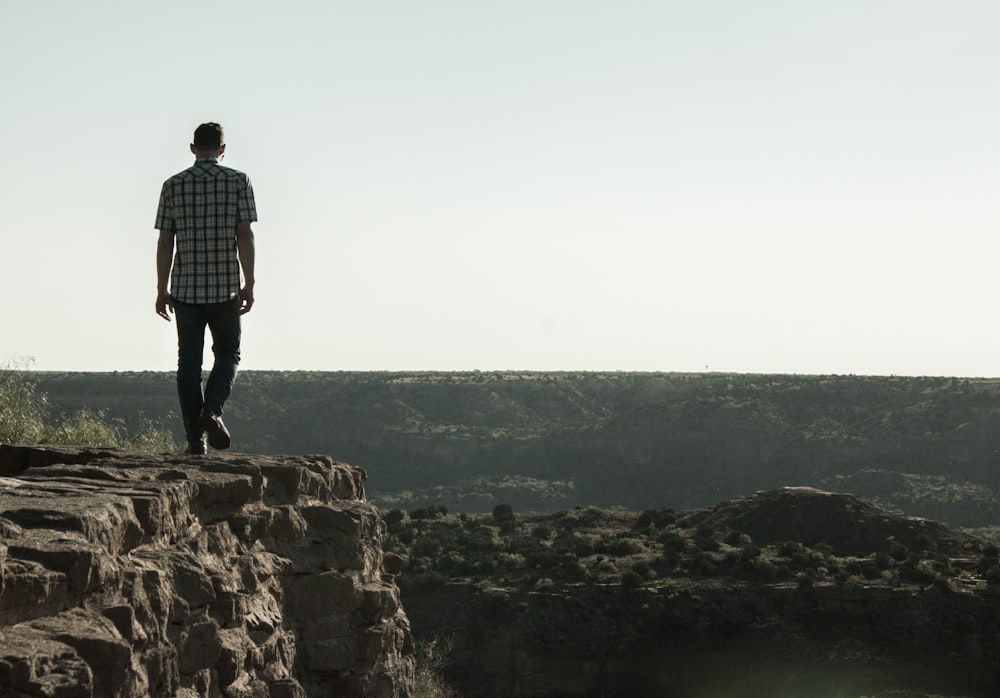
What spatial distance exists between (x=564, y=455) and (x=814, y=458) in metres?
11.3

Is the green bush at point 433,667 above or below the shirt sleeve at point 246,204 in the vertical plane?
below

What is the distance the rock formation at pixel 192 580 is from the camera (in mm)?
3580

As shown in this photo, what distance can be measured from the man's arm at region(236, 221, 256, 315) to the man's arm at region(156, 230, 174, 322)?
0.36m

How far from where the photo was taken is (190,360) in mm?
6941

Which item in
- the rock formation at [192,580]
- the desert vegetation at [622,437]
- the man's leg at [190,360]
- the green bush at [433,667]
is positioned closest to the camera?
the rock formation at [192,580]

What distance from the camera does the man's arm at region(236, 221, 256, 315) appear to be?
6719mm

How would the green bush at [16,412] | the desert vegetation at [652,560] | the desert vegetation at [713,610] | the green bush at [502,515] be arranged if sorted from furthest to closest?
the green bush at [502,515]
the desert vegetation at [652,560]
the desert vegetation at [713,610]
the green bush at [16,412]

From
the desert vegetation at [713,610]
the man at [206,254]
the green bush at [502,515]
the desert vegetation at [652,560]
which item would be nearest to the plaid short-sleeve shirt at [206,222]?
the man at [206,254]

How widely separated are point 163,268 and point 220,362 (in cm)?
57

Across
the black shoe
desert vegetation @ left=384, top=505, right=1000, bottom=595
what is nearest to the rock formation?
the black shoe

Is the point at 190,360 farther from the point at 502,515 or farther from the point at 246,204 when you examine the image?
the point at 502,515

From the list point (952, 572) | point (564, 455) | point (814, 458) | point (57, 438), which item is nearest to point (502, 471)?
point (564, 455)

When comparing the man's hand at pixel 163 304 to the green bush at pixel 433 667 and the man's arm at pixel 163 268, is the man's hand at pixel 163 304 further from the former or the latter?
the green bush at pixel 433 667

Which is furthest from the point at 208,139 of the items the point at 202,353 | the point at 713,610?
the point at 713,610
